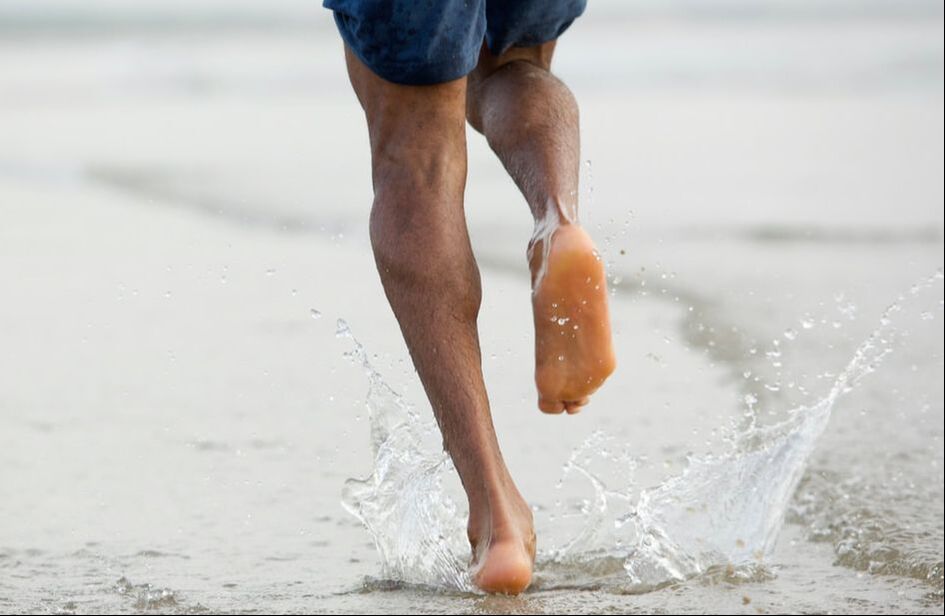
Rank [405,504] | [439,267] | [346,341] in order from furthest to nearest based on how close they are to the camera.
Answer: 1. [346,341]
2. [405,504]
3. [439,267]

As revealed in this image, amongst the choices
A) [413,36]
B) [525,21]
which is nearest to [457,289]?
[413,36]

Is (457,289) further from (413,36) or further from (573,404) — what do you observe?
(413,36)

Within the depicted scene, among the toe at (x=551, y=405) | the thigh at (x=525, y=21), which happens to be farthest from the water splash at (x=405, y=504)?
the thigh at (x=525, y=21)

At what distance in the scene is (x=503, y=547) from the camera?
2111 millimetres

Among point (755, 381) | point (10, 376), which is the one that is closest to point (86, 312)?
point (10, 376)

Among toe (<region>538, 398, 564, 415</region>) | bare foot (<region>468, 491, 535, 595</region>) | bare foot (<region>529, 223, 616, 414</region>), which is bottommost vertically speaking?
bare foot (<region>468, 491, 535, 595</region>)

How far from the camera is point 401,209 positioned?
2238 mm

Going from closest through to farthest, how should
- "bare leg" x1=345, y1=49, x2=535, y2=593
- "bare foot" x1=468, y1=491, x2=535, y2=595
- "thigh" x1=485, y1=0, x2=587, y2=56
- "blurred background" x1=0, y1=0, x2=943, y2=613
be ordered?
"bare foot" x1=468, y1=491, x2=535, y2=595 → "bare leg" x1=345, y1=49, x2=535, y2=593 → "blurred background" x1=0, y1=0, x2=943, y2=613 → "thigh" x1=485, y1=0, x2=587, y2=56

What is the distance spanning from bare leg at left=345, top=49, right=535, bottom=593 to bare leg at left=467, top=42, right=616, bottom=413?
0.10 meters

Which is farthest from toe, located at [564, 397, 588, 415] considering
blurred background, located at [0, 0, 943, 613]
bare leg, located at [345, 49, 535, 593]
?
blurred background, located at [0, 0, 943, 613]

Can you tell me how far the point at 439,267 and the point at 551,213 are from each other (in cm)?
19

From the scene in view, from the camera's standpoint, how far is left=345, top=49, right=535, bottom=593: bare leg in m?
2.19

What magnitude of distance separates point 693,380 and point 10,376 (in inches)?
53.1

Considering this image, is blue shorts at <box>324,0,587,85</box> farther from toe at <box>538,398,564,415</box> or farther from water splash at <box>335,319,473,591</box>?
water splash at <box>335,319,473,591</box>
